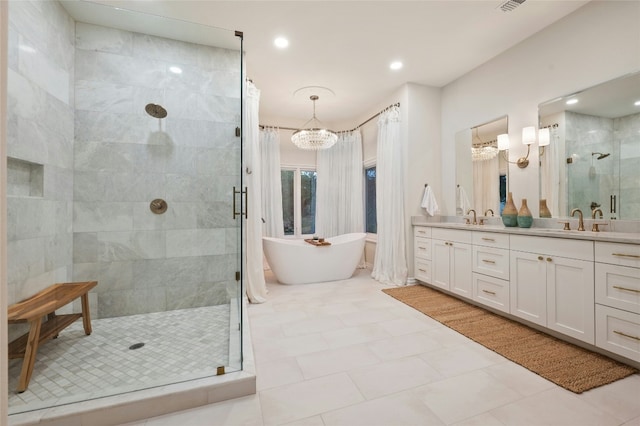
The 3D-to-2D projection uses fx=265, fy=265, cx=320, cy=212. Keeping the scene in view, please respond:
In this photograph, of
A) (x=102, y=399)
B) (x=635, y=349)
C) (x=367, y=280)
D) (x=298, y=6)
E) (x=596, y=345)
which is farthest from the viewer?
(x=367, y=280)

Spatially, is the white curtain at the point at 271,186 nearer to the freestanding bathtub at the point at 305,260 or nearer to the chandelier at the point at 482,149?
the freestanding bathtub at the point at 305,260

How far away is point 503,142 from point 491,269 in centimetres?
147

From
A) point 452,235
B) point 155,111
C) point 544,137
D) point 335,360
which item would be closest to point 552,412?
point 335,360

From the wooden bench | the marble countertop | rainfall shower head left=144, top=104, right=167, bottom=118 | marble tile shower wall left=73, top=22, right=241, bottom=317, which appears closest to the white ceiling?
marble tile shower wall left=73, top=22, right=241, bottom=317

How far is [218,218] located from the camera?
2930 mm

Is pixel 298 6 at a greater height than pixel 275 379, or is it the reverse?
pixel 298 6

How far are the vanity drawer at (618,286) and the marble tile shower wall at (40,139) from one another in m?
3.69

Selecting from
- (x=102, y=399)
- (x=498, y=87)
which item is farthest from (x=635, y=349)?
(x=102, y=399)

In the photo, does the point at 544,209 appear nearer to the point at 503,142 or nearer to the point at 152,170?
the point at 503,142

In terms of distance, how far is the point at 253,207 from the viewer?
319 cm

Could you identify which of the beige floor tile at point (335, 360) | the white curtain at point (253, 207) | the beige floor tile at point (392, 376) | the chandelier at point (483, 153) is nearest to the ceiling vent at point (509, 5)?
the chandelier at point (483, 153)

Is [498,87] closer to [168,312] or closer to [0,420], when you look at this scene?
[0,420]

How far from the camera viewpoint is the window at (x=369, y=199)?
502 centimetres

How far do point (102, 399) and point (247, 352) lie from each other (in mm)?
749
